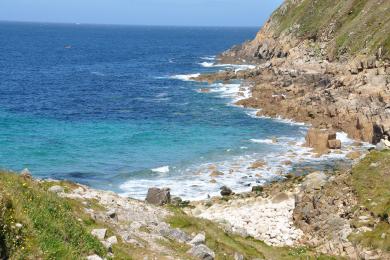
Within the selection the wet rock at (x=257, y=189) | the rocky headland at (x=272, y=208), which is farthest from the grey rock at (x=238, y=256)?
the wet rock at (x=257, y=189)

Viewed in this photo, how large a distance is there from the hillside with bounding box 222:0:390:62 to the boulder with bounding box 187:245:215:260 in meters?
54.7

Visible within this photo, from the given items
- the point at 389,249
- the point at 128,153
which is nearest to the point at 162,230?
the point at 389,249

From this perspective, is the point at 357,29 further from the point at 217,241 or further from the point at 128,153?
the point at 217,241

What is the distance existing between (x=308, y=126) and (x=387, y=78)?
11.5 metres

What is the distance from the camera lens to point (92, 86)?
98062mm

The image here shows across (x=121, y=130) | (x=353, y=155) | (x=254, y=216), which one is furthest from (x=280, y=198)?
(x=121, y=130)

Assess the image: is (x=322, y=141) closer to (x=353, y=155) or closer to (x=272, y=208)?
(x=353, y=155)

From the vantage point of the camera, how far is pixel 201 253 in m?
19.3

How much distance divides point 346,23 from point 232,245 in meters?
78.4

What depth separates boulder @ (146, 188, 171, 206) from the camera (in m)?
35.2

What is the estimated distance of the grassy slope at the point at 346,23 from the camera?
75125mm

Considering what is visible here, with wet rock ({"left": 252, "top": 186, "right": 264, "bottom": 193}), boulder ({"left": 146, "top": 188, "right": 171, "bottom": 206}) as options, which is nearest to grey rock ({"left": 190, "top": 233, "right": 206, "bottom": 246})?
boulder ({"left": 146, "top": 188, "right": 171, "bottom": 206})

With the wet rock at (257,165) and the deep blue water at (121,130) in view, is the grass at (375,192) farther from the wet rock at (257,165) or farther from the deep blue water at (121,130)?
the wet rock at (257,165)

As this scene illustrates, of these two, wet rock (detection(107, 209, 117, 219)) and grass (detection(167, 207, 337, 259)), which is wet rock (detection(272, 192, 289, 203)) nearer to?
grass (detection(167, 207, 337, 259))
